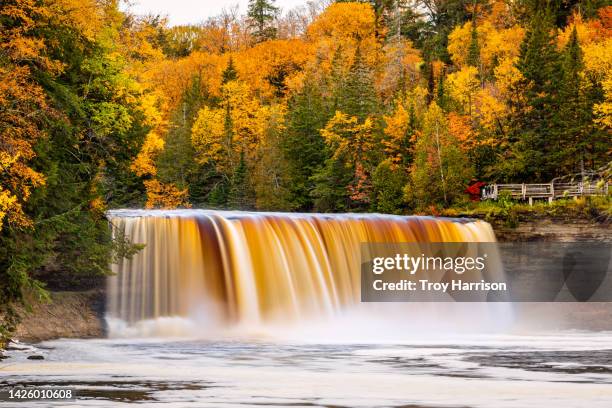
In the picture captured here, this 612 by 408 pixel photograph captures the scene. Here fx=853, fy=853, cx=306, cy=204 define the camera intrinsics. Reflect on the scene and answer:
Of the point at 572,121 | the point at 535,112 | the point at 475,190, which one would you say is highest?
the point at 535,112

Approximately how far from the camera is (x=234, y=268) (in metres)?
30.2

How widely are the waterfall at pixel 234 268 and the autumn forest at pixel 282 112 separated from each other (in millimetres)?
2087

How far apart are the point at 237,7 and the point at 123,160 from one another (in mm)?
106012

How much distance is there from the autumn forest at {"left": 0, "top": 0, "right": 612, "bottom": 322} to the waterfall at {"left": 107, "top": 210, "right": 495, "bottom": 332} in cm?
209

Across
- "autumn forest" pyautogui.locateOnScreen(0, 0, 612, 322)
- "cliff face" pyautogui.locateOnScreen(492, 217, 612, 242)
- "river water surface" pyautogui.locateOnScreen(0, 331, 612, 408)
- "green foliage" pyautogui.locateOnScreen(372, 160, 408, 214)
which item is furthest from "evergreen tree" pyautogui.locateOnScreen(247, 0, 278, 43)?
"river water surface" pyautogui.locateOnScreen(0, 331, 612, 408)

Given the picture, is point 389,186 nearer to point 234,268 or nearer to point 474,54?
point 474,54

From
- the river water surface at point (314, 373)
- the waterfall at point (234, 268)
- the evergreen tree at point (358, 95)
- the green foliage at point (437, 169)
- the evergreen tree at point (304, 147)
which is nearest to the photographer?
the river water surface at point (314, 373)

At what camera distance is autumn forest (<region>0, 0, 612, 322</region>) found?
22.4 m

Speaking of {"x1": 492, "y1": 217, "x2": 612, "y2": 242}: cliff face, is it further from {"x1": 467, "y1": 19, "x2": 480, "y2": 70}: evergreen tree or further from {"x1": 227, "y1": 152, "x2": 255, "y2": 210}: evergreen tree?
{"x1": 467, "y1": 19, "x2": 480, "y2": 70}: evergreen tree

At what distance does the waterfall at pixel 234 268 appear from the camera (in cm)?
2851

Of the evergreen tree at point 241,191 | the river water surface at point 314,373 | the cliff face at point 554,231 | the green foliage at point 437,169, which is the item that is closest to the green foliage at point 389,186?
the green foliage at point 437,169

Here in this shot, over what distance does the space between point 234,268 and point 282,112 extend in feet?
171

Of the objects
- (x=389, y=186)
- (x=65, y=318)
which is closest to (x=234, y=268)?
(x=65, y=318)

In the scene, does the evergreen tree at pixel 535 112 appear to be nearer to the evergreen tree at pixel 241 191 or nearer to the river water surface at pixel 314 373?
the evergreen tree at pixel 241 191
